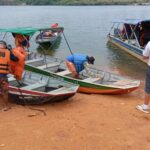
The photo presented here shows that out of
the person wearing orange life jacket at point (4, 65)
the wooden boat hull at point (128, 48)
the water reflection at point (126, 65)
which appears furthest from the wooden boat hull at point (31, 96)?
the wooden boat hull at point (128, 48)

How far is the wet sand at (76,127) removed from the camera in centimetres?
639

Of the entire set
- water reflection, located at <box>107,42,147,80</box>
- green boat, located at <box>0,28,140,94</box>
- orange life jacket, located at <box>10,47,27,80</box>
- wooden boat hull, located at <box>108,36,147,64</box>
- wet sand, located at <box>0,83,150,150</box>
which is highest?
orange life jacket, located at <box>10,47,27,80</box>

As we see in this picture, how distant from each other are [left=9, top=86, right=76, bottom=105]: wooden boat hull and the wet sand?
0.21 meters

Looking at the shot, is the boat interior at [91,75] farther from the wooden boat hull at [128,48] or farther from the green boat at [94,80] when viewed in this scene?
the wooden boat hull at [128,48]

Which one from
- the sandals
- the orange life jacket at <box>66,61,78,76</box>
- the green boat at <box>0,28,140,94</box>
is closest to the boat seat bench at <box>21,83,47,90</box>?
the green boat at <box>0,28,140,94</box>

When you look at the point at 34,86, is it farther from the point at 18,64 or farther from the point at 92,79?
the point at 92,79

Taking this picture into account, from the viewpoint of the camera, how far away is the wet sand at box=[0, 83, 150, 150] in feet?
21.0

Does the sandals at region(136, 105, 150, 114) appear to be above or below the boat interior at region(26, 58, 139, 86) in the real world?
below

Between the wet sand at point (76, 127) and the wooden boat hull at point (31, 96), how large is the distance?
0.21 metres

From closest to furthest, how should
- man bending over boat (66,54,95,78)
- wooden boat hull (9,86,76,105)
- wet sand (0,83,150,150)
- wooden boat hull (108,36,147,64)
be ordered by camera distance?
wet sand (0,83,150,150) → wooden boat hull (9,86,76,105) → man bending over boat (66,54,95,78) → wooden boat hull (108,36,147,64)

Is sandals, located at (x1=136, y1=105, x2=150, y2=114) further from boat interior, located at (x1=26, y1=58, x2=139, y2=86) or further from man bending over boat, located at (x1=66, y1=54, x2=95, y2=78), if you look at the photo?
man bending over boat, located at (x1=66, y1=54, x2=95, y2=78)

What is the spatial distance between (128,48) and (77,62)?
1001cm

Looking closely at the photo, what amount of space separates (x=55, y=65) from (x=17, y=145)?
21.7ft

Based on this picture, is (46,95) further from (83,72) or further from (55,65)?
(55,65)
